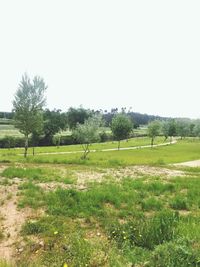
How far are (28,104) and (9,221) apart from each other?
1456 inches

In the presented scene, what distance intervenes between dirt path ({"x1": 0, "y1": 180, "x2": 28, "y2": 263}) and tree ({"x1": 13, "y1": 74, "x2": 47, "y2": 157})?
33.1 meters

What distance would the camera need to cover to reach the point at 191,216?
323 inches

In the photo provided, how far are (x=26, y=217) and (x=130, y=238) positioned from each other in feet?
10.4

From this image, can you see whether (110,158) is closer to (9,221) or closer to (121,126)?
(121,126)

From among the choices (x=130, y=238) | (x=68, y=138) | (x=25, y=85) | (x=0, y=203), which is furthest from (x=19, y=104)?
(x=68, y=138)

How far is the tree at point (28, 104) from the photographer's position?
42.5 m

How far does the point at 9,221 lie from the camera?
25.3 feet

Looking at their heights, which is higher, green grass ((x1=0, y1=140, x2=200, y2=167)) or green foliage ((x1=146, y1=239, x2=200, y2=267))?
green foliage ((x1=146, y1=239, x2=200, y2=267))

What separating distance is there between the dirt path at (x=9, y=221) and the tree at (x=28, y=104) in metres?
33.1

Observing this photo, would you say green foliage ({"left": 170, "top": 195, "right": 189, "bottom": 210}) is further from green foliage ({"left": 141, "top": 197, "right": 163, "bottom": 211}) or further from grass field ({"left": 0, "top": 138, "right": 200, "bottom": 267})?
green foliage ({"left": 141, "top": 197, "right": 163, "bottom": 211})

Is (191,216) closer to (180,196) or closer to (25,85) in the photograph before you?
(180,196)

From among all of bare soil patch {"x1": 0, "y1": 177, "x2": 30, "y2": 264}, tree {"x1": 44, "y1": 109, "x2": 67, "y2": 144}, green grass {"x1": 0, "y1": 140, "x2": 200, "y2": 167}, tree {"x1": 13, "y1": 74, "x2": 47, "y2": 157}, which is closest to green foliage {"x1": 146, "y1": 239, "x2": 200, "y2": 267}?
bare soil patch {"x1": 0, "y1": 177, "x2": 30, "y2": 264}

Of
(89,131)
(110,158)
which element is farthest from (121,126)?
(110,158)

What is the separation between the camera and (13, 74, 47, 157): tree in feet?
139
